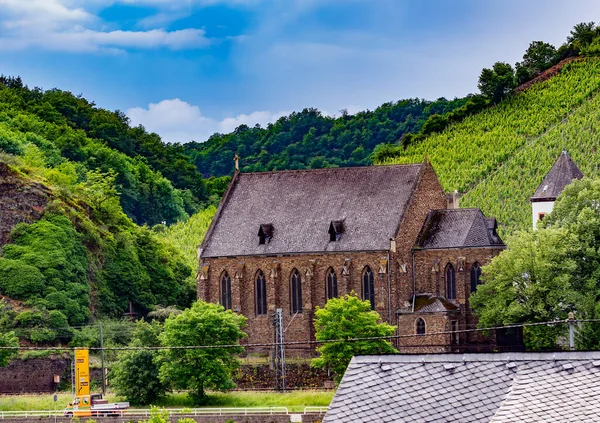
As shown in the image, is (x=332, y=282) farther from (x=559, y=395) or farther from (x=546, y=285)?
(x=559, y=395)

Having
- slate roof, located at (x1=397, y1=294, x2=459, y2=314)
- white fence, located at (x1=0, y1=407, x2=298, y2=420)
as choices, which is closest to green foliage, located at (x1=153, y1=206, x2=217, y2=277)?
slate roof, located at (x1=397, y1=294, x2=459, y2=314)

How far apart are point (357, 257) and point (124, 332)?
14153 millimetres

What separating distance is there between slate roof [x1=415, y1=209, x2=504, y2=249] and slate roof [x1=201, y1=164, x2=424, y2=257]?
1.94m

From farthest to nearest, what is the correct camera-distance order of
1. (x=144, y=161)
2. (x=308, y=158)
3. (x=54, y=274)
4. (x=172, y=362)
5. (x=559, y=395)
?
(x=308, y=158) → (x=144, y=161) → (x=54, y=274) → (x=172, y=362) → (x=559, y=395)

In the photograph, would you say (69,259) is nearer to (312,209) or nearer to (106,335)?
(106,335)

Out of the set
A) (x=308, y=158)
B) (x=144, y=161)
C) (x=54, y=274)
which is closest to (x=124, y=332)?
(x=54, y=274)

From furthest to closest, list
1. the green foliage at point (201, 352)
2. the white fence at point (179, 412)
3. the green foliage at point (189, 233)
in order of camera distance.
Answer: the green foliage at point (189, 233)
the green foliage at point (201, 352)
the white fence at point (179, 412)

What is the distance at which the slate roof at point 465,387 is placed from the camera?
59.3ft

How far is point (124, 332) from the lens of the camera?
3312 inches

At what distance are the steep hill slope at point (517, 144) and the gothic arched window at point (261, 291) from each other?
23.9 m

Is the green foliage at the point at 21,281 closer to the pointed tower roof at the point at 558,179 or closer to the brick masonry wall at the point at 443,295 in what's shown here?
the brick masonry wall at the point at 443,295

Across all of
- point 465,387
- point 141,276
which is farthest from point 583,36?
point 465,387

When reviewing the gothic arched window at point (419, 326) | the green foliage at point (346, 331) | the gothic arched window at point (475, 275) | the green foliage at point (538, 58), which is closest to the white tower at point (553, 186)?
the gothic arched window at point (475, 275)

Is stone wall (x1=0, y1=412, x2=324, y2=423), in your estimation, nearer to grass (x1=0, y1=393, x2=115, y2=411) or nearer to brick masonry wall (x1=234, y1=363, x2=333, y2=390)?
grass (x1=0, y1=393, x2=115, y2=411)
